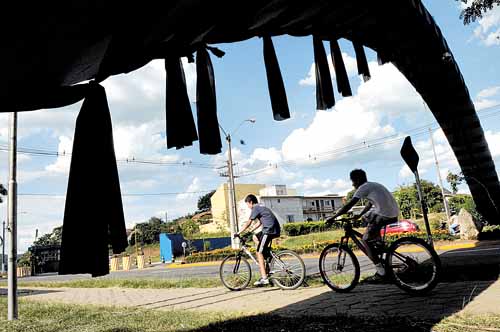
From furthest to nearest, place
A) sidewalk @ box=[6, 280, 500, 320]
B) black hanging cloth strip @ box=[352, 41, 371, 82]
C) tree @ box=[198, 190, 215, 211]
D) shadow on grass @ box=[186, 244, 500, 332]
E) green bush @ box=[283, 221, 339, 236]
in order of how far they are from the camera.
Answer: tree @ box=[198, 190, 215, 211], green bush @ box=[283, 221, 339, 236], sidewalk @ box=[6, 280, 500, 320], shadow on grass @ box=[186, 244, 500, 332], black hanging cloth strip @ box=[352, 41, 371, 82]

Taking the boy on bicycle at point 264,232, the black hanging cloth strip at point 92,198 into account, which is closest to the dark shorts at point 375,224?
the boy on bicycle at point 264,232

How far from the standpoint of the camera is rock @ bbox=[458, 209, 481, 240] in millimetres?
19031

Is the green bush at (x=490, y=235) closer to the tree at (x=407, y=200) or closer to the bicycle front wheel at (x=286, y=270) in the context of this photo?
the bicycle front wheel at (x=286, y=270)

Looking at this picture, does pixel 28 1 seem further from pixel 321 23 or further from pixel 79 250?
pixel 321 23

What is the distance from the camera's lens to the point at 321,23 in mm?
2887

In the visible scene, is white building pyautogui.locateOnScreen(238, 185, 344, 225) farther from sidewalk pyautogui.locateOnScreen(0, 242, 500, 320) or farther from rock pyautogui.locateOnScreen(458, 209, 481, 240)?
sidewalk pyautogui.locateOnScreen(0, 242, 500, 320)

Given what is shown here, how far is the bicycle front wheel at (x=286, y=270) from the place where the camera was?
25.9 feet

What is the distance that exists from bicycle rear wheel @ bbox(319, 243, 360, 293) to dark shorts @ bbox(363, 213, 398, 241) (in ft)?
1.74

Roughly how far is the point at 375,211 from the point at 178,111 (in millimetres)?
4567

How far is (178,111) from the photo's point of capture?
255cm

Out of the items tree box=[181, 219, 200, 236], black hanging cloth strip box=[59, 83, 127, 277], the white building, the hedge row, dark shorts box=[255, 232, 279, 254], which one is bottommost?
the hedge row

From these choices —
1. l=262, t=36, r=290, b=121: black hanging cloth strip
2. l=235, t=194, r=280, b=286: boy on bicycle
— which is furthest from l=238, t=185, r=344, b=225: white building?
l=262, t=36, r=290, b=121: black hanging cloth strip

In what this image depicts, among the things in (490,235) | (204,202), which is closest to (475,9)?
(490,235)

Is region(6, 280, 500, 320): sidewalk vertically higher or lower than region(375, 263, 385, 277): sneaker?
lower
